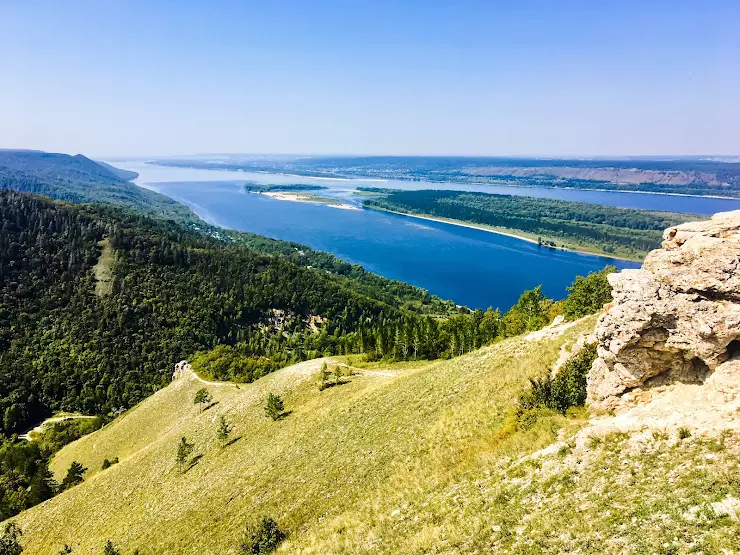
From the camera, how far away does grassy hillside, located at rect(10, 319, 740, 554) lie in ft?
52.3

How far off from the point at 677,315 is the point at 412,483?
17412mm

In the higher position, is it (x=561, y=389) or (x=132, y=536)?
(x=561, y=389)

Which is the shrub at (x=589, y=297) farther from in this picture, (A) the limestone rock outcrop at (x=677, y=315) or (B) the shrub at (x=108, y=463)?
(B) the shrub at (x=108, y=463)

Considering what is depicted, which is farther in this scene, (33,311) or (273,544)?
(33,311)

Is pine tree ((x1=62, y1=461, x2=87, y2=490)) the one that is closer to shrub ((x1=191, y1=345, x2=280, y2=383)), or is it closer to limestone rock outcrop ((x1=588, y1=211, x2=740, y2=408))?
shrub ((x1=191, y1=345, x2=280, y2=383))

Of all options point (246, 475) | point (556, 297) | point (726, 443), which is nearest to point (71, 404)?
point (246, 475)

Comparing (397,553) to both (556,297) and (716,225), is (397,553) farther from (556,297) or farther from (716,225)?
(556,297)

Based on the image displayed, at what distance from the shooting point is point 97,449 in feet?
249

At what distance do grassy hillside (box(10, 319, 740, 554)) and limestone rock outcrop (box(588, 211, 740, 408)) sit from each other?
385 cm

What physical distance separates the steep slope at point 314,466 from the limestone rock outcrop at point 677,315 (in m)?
5.56

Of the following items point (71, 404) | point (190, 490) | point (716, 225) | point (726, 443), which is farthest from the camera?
point (71, 404)

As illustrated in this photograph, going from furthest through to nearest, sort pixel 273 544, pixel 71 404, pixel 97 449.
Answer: pixel 71 404, pixel 97 449, pixel 273 544

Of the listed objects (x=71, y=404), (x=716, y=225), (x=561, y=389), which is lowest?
(x=71, y=404)

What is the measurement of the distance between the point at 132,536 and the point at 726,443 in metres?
42.9
